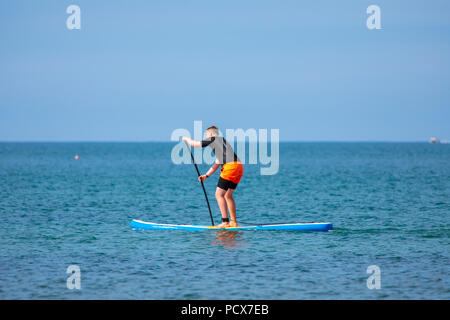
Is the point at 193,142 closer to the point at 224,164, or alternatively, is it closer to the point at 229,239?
the point at 224,164

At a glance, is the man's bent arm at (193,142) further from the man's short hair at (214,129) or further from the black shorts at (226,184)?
the black shorts at (226,184)

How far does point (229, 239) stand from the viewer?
16.9 metres

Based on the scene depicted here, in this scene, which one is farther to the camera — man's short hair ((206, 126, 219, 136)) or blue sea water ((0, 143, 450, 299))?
man's short hair ((206, 126, 219, 136))

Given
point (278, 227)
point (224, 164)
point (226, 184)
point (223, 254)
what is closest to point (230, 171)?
point (224, 164)

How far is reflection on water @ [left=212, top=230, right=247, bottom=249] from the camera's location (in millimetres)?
16219

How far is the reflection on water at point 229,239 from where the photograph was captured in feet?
53.2

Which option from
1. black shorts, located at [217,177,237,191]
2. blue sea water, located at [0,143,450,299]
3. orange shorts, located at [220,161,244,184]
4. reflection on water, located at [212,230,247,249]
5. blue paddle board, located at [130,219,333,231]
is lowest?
blue sea water, located at [0,143,450,299]

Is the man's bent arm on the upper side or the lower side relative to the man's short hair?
lower

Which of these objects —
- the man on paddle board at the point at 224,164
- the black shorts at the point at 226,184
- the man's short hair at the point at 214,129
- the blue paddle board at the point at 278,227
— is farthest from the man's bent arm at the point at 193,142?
the blue paddle board at the point at 278,227

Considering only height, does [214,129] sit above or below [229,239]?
above

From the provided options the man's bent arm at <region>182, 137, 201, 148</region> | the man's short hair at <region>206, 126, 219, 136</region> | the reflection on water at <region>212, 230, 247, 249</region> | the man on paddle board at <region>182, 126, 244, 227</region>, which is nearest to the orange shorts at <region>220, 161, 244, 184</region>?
the man on paddle board at <region>182, 126, 244, 227</region>

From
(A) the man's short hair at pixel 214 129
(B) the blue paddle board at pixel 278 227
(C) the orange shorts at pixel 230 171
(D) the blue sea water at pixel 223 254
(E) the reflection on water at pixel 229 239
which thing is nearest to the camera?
(D) the blue sea water at pixel 223 254

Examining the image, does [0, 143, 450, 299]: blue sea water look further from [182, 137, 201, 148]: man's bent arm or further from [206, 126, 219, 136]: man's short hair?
[206, 126, 219, 136]: man's short hair
